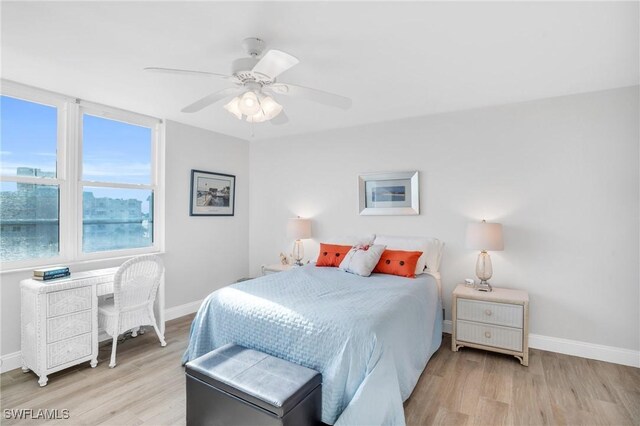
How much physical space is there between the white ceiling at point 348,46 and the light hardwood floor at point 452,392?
2438 millimetres

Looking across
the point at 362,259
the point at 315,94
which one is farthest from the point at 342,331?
the point at 315,94

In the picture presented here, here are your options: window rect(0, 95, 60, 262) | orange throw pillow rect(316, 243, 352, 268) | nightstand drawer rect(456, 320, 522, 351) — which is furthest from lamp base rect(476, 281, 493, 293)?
window rect(0, 95, 60, 262)

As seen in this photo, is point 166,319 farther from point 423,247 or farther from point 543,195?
point 543,195

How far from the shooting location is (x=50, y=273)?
8.94 feet

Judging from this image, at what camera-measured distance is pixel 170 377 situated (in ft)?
8.66

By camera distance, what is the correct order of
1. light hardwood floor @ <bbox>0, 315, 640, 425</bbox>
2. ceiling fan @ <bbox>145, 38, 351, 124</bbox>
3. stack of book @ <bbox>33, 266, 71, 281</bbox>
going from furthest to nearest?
stack of book @ <bbox>33, 266, 71, 281</bbox>, light hardwood floor @ <bbox>0, 315, 640, 425</bbox>, ceiling fan @ <bbox>145, 38, 351, 124</bbox>

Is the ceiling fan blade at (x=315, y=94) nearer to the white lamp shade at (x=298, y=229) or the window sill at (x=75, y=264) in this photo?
the white lamp shade at (x=298, y=229)

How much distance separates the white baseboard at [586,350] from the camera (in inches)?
111

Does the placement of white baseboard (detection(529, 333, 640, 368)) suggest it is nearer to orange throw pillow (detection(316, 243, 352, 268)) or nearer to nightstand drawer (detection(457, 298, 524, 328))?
nightstand drawer (detection(457, 298, 524, 328))

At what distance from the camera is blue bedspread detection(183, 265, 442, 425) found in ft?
5.98

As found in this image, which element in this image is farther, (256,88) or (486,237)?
(486,237)

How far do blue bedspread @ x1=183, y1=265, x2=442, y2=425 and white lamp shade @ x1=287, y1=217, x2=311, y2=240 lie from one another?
4.13 ft

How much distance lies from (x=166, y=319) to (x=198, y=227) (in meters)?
1.20

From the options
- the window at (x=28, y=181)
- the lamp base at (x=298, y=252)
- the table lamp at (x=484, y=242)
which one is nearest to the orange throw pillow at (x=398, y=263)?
the table lamp at (x=484, y=242)
